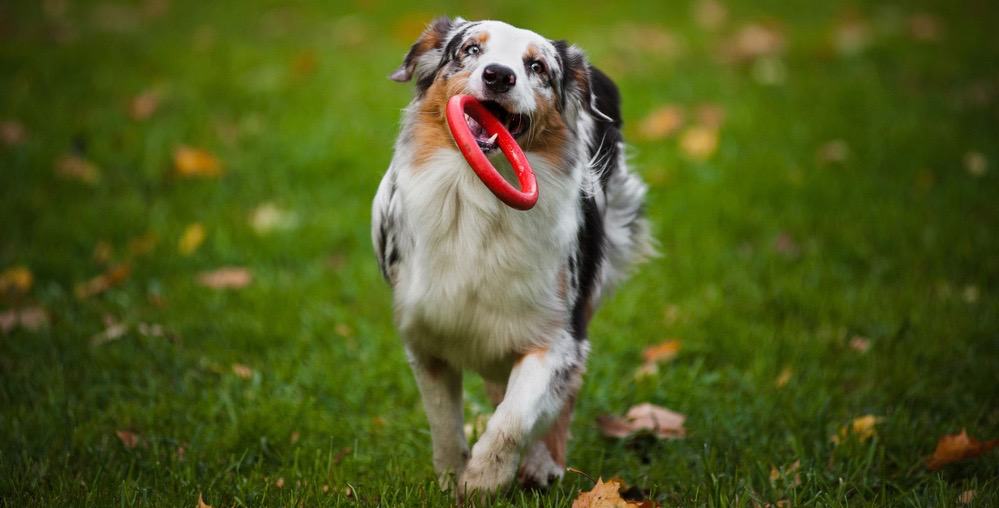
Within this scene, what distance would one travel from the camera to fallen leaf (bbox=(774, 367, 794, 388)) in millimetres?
3930

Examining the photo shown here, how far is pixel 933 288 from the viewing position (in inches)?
183

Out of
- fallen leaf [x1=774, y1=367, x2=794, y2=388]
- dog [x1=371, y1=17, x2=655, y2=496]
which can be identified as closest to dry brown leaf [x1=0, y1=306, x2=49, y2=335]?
dog [x1=371, y1=17, x2=655, y2=496]

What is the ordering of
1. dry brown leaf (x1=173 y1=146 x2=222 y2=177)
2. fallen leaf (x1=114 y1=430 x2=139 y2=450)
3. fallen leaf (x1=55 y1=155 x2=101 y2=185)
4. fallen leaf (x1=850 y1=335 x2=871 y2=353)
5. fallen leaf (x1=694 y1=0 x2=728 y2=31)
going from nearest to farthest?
1. fallen leaf (x1=114 y1=430 x2=139 y2=450)
2. fallen leaf (x1=850 y1=335 x2=871 y2=353)
3. fallen leaf (x1=55 y1=155 x2=101 y2=185)
4. dry brown leaf (x1=173 y1=146 x2=222 y2=177)
5. fallen leaf (x1=694 y1=0 x2=728 y2=31)

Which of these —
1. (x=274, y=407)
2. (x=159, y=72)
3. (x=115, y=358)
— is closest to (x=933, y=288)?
(x=274, y=407)

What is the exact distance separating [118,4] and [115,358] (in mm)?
6785

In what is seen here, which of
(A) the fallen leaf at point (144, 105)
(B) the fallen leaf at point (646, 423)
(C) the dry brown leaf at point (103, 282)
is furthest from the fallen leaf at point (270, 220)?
(B) the fallen leaf at point (646, 423)

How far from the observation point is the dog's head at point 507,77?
2.79 meters

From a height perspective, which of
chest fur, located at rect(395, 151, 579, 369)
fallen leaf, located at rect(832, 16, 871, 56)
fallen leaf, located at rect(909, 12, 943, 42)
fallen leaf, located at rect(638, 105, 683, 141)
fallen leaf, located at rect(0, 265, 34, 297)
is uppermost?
chest fur, located at rect(395, 151, 579, 369)

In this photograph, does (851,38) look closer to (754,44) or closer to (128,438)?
(754,44)

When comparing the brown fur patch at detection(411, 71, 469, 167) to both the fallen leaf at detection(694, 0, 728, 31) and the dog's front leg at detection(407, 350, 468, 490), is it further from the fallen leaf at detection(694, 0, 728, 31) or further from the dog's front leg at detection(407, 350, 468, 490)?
the fallen leaf at detection(694, 0, 728, 31)

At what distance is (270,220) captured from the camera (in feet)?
18.1

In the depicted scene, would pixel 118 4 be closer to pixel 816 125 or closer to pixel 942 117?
pixel 816 125

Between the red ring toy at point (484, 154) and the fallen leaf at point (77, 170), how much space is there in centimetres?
397

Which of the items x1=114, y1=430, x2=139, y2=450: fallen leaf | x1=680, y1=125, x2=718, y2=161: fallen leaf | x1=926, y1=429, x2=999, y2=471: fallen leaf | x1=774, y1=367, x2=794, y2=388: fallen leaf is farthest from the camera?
x1=680, y1=125, x2=718, y2=161: fallen leaf
